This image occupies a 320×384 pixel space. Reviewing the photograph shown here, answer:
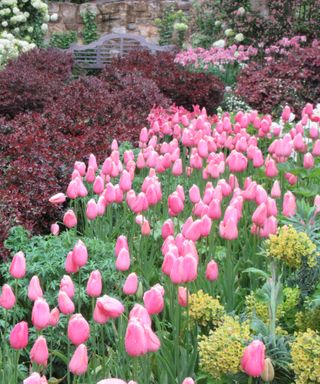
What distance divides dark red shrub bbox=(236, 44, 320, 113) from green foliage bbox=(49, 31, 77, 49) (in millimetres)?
8730

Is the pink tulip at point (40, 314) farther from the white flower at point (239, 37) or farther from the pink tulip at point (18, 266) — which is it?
the white flower at point (239, 37)

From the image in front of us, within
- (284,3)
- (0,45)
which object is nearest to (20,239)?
(0,45)

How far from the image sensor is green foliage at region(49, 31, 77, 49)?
1648 cm

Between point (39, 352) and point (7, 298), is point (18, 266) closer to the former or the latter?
point (7, 298)

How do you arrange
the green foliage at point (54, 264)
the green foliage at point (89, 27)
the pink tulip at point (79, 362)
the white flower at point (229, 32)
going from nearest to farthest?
the pink tulip at point (79, 362) → the green foliage at point (54, 264) → the white flower at point (229, 32) → the green foliage at point (89, 27)

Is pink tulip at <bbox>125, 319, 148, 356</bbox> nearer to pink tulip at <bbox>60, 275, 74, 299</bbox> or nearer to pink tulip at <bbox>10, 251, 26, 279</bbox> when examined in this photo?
pink tulip at <bbox>60, 275, 74, 299</bbox>

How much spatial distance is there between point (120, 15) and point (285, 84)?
10.8m

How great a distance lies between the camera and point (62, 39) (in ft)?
54.2

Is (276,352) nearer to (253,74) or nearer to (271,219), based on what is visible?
(271,219)

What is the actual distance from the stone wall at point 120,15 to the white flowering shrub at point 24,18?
2.79 m

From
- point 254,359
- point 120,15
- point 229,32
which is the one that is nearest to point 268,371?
point 254,359

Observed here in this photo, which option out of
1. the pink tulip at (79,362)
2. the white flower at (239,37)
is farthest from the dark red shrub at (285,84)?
the pink tulip at (79,362)

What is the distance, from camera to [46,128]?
5531mm

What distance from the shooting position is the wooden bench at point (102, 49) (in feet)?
43.9
